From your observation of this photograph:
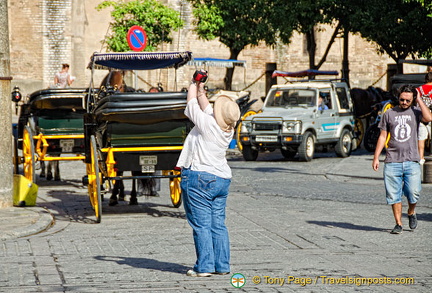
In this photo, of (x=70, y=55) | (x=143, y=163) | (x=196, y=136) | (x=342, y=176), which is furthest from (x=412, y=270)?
(x=70, y=55)

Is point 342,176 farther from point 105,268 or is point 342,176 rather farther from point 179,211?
point 105,268

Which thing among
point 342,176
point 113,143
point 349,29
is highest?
point 349,29

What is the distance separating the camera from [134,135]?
38.7 feet

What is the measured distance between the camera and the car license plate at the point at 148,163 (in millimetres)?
11688

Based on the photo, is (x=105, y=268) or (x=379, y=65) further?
(x=379, y=65)

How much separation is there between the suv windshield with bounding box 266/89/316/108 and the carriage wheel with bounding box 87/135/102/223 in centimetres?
1144

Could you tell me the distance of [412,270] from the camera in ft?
26.5

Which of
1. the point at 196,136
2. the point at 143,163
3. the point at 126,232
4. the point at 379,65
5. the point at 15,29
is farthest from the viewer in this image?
the point at 379,65

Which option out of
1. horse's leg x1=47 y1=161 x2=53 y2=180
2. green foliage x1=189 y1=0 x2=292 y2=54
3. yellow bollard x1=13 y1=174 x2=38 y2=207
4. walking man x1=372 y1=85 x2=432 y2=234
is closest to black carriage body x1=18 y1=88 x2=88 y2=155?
horse's leg x1=47 y1=161 x2=53 y2=180

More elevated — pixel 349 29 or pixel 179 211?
pixel 349 29

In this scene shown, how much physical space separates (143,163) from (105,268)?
3.70m

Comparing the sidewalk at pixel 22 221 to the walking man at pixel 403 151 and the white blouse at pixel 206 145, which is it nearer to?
the white blouse at pixel 206 145

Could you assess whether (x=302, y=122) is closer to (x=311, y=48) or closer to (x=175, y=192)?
(x=175, y=192)

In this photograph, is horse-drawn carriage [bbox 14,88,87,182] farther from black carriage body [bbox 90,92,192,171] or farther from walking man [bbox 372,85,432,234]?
walking man [bbox 372,85,432,234]
